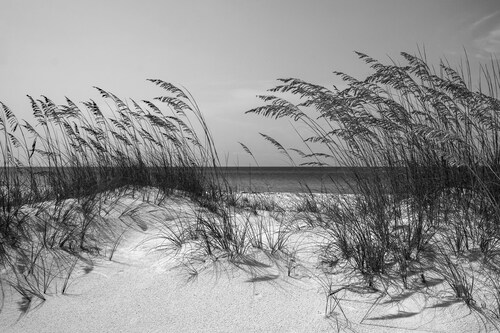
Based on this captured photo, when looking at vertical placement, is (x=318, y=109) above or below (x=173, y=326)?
above

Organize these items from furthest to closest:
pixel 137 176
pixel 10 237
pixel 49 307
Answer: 1. pixel 137 176
2. pixel 10 237
3. pixel 49 307

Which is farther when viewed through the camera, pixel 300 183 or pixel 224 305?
pixel 300 183

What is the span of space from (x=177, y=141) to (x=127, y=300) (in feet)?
7.66

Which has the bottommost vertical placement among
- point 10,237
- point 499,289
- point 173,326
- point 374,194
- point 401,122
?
point 173,326

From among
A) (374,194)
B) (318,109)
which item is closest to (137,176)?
(318,109)

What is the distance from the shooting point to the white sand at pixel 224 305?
1768 mm

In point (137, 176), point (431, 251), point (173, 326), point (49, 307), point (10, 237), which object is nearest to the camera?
point (173, 326)

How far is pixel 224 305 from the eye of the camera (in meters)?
1.94

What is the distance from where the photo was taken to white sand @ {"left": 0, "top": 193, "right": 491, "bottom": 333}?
177 centimetres

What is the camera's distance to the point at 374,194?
2.77 metres

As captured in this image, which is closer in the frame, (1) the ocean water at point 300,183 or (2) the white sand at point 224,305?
(2) the white sand at point 224,305

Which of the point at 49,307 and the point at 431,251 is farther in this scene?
the point at 431,251

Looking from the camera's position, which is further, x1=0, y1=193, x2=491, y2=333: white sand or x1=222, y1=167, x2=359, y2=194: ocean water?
x1=222, y1=167, x2=359, y2=194: ocean water

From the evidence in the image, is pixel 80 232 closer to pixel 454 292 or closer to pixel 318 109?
pixel 318 109
